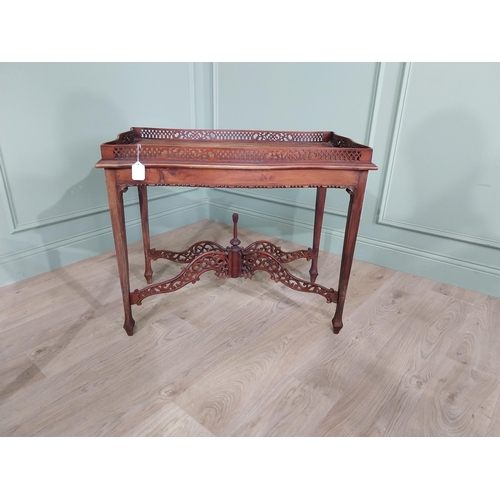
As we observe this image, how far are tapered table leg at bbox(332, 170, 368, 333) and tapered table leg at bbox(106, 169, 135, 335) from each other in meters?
0.82

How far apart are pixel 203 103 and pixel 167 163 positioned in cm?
164

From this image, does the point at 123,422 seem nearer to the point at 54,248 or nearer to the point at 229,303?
the point at 229,303

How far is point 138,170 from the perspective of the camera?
118 centimetres

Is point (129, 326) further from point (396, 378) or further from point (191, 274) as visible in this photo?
point (396, 378)

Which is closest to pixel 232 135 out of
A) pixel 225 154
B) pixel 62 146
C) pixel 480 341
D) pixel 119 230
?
pixel 225 154

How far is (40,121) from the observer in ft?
6.00

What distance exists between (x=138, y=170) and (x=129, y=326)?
652 millimetres

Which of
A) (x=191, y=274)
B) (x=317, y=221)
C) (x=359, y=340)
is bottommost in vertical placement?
(x=359, y=340)

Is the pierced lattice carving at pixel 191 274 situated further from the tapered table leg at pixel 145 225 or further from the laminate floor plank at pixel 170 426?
the laminate floor plank at pixel 170 426

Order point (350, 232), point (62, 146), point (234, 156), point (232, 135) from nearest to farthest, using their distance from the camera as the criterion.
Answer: point (234, 156) → point (350, 232) → point (232, 135) → point (62, 146)

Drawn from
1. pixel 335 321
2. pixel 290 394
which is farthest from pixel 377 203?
pixel 290 394

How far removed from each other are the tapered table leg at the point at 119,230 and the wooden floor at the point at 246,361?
0.36 ft

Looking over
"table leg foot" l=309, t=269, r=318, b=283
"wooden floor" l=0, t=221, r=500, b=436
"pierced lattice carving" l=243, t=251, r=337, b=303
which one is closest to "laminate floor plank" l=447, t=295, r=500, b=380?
"wooden floor" l=0, t=221, r=500, b=436

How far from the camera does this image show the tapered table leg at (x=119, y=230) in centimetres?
124
